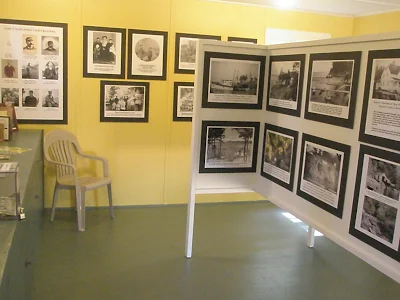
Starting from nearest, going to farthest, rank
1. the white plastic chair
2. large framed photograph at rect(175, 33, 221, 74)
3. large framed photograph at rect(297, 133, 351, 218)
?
large framed photograph at rect(297, 133, 351, 218) < the white plastic chair < large framed photograph at rect(175, 33, 221, 74)

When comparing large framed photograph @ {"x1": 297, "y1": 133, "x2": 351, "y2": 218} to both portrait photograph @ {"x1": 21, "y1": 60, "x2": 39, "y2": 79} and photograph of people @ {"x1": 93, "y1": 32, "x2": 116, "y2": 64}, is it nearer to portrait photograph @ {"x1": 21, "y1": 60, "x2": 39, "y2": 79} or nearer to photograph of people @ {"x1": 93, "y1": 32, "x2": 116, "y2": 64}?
photograph of people @ {"x1": 93, "y1": 32, "x2": 116, "y2": 64}

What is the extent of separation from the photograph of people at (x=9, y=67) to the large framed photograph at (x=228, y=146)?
89.3 inches

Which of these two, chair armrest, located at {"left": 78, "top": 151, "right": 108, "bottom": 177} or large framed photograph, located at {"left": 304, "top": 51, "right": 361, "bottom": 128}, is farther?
chair armrest, located at {"left": 78, "top": 151, "right": 108, "bottom": 177}

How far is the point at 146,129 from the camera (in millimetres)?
4789

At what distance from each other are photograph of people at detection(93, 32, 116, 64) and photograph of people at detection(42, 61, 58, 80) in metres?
0.42

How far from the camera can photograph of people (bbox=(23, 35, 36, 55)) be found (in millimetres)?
4258

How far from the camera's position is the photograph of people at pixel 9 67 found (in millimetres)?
4250

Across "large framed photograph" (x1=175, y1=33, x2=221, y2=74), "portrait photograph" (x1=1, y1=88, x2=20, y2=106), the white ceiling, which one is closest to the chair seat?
"portrait photograph" (x1=1, y1=88, x2=20, y2=106)

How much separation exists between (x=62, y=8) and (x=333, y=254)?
11.9ft

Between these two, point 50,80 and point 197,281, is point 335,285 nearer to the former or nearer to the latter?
point 197,281

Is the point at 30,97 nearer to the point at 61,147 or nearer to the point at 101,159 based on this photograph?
the point at 61,147

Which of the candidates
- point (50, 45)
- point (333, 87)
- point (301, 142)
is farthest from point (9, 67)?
point (333, 87)

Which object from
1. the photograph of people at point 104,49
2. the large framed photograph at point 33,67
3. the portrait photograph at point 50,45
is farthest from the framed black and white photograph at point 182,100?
the portrait photograph at point 50,45

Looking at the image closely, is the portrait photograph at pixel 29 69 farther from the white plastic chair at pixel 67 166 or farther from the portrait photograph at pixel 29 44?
the white plastic chair at pixel 67 166
